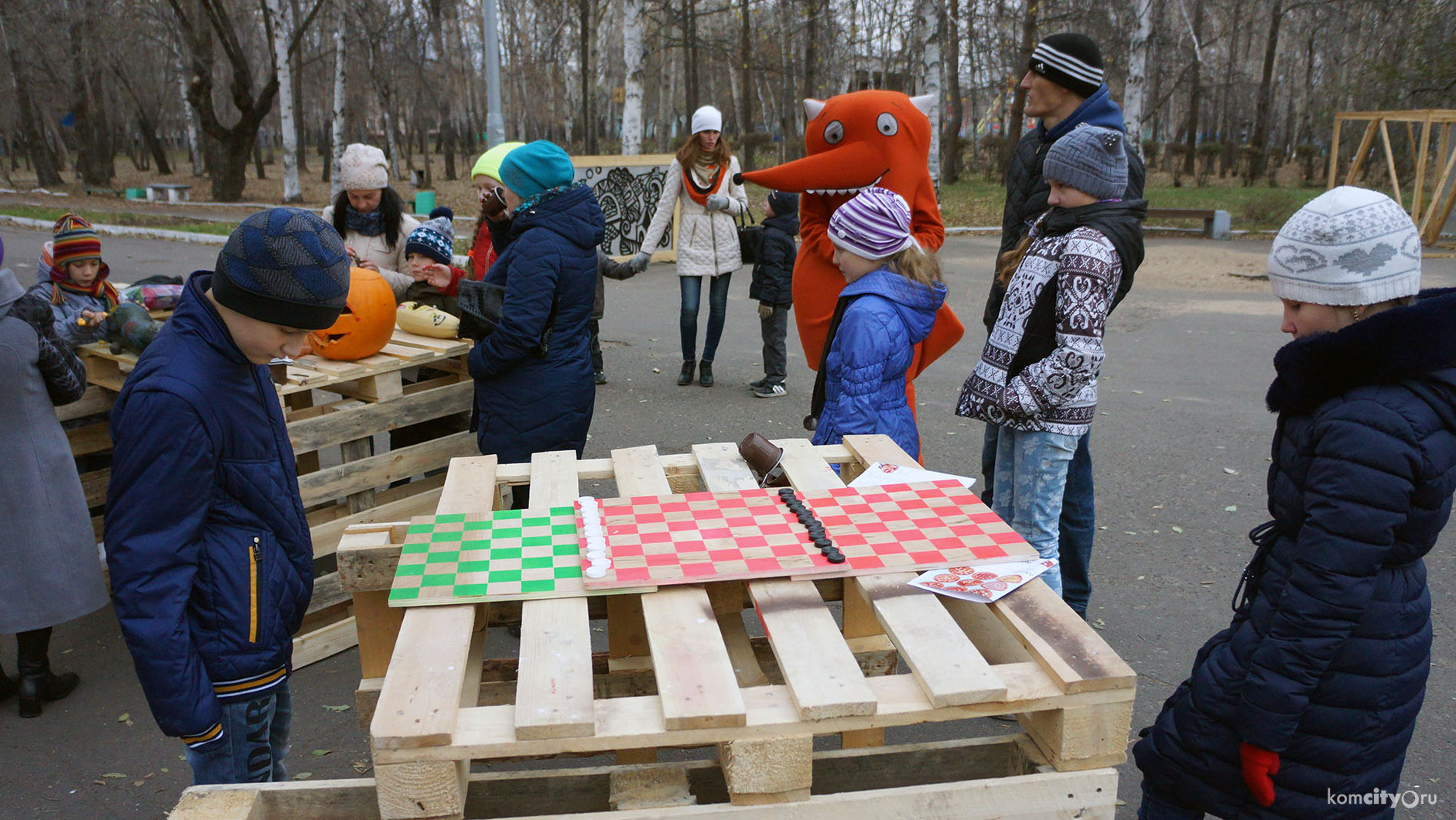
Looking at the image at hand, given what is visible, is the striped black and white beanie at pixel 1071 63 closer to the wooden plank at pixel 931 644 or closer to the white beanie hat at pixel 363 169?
the wooden plank at pixel 931 644

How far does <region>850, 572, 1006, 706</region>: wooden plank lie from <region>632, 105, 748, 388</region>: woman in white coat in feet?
18.8

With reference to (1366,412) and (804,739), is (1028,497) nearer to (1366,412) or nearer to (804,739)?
(1366,412)

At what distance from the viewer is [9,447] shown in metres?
3.25

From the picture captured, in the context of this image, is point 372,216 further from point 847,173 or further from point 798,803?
point 798,803

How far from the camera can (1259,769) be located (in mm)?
2035

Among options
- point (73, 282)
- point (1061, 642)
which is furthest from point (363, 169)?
point (1061, 642)

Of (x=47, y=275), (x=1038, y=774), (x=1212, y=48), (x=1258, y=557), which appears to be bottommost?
(x=1038, y=774)

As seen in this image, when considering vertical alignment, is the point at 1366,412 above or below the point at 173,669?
above

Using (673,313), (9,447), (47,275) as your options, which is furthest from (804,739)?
(673,313)

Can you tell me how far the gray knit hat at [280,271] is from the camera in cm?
206

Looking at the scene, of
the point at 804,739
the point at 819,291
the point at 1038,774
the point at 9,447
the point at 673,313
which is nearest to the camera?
the point at 804,739

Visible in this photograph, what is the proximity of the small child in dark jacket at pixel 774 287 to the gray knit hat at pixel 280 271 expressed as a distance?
18.1ft

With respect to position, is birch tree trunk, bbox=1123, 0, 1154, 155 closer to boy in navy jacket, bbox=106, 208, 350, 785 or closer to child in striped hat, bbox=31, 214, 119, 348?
child in striped hat, bbox=31, 214, 119, 348

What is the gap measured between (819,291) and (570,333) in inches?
43.1
